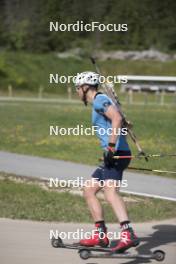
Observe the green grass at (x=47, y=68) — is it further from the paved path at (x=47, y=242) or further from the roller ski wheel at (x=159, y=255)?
the roller ski wheel at (x=159, y=255)

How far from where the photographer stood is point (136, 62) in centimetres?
2955

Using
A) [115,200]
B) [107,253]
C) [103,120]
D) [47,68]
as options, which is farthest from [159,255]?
[47,68]

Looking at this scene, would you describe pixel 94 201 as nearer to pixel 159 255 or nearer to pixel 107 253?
pixel 107 253

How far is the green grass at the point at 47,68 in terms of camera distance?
28.2 meters

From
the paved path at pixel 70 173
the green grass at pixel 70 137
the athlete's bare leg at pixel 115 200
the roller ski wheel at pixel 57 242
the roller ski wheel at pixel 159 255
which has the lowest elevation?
the roller ski wheel at pixel 159 255

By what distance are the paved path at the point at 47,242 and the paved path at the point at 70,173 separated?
5.28ft

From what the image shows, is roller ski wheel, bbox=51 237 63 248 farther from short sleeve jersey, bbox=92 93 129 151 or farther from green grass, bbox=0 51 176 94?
green grass, bbox=0 51 176 94

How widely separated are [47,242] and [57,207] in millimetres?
1845

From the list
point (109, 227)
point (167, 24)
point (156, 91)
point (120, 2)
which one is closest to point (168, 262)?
point (109, 227)

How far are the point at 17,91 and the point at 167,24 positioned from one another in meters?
21.4

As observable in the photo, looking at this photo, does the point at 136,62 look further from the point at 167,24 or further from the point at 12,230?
the point at 12,230

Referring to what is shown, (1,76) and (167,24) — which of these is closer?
(167,24)

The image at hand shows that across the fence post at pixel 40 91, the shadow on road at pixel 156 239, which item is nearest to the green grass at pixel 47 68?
the fence post at pixel 40 91

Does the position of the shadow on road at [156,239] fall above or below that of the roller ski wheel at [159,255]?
above
